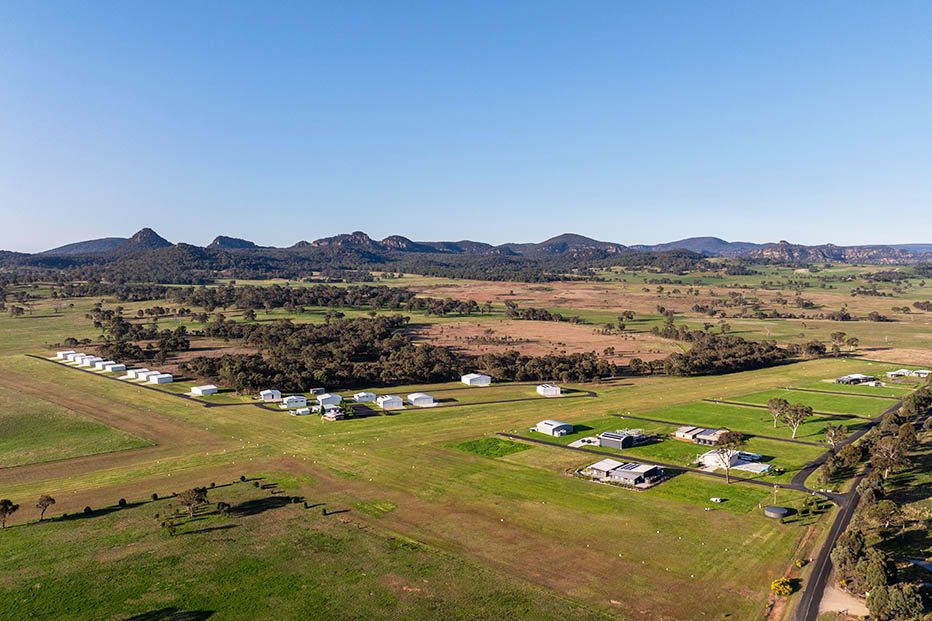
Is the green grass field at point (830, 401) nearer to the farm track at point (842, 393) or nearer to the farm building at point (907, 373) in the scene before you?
the farm track at point (842, 393)

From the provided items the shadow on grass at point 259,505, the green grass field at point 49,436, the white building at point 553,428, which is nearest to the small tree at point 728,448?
the white building at point 553,428

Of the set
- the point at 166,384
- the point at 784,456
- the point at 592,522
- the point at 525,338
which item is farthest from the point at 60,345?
the point at 784,456

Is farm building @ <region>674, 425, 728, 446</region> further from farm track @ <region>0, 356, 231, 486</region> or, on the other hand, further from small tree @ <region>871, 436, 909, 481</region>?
farm track @ <region>0, 356, 231, 486</region>

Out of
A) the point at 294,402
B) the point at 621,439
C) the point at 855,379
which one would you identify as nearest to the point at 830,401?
the point at 855,379

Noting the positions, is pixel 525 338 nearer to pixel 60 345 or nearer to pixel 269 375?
pixel 269 375

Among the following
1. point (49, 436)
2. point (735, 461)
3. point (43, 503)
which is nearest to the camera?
point (43, 503)

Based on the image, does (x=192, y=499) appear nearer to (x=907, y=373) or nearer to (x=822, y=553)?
(x=822, y=553)
